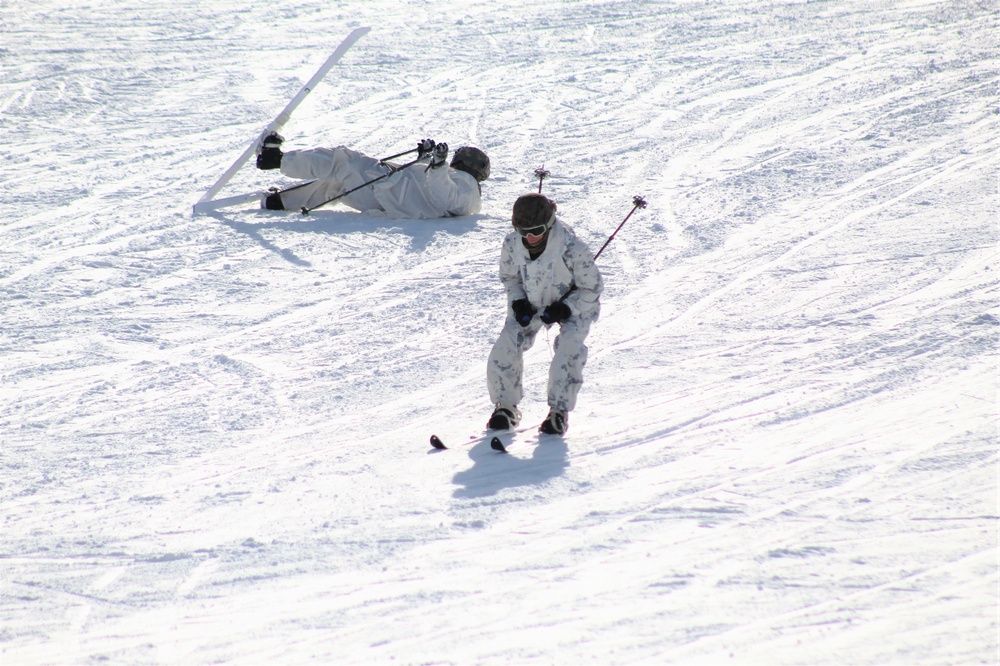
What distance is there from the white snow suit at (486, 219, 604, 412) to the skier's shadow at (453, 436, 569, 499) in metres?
0.22

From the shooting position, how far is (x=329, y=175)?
8.73 metres

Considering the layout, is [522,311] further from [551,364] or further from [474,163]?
[474,163]

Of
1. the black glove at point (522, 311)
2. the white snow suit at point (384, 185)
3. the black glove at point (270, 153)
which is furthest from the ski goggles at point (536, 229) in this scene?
the black glove at point (270, 153)

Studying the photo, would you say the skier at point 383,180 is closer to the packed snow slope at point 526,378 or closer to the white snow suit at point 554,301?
the packed snow slope at point 526,378

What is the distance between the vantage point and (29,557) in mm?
3990

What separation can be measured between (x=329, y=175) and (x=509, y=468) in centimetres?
471

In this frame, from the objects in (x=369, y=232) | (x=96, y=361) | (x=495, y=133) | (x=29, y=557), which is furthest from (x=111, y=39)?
(x=29, y=557)

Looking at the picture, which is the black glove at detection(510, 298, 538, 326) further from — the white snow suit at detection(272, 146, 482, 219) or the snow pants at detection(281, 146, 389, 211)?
the snow pants at detection(281, 146, 389, 211)

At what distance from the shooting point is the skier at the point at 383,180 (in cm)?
855

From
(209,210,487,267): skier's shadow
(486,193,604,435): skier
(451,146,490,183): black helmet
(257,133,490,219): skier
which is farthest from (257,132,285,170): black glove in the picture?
(486,193,604,435): skier

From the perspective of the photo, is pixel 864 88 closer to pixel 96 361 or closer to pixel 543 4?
pixel 543 4

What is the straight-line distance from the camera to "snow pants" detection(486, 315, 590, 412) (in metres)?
4.88

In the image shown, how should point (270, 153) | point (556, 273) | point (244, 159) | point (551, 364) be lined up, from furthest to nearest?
1. point (244, 159)
2. point (270, 153)
3. point (551, 364)
4. point (556, 273)

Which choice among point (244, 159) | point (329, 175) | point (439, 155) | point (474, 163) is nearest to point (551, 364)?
point (439, 155)
